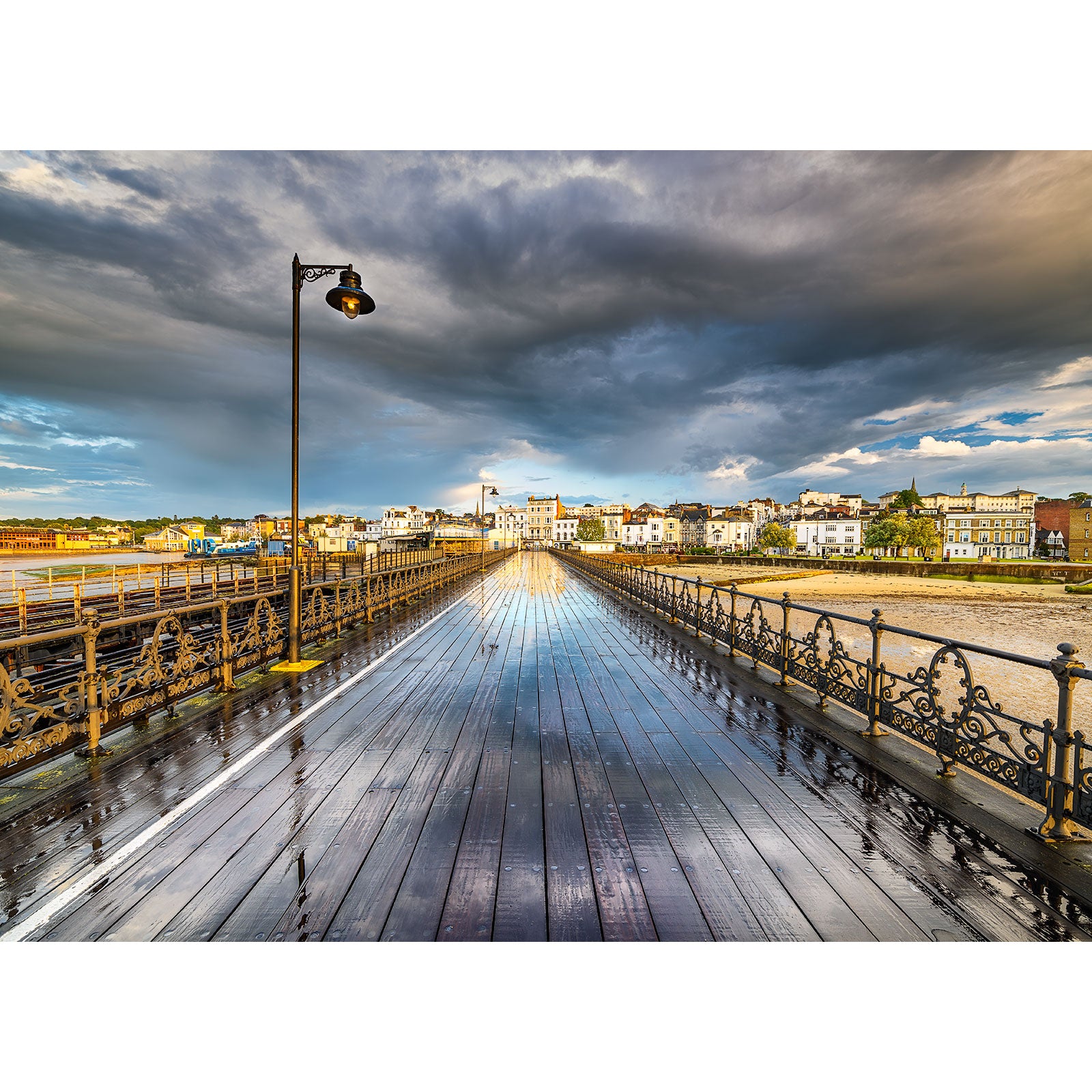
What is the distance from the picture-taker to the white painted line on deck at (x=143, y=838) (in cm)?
231

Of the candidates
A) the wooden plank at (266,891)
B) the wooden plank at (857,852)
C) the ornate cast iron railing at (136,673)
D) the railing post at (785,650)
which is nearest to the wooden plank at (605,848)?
the wooden plank at (857,852)

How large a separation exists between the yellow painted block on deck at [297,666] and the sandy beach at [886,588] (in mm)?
27867

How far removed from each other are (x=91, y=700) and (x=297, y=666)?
112 inches

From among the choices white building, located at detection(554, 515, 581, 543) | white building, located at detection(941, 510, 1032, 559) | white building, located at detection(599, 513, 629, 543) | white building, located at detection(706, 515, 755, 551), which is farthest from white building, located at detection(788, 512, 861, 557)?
white building, located at detection(554, 515, 581, 543)

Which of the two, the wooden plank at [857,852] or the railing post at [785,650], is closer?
the wooden plank at [857,852]

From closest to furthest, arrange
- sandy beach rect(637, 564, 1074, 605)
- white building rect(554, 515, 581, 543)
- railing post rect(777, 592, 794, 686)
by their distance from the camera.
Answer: railing post rect(777, 592, 794, 686) < sandy beach rect(637, 564, 1074, 605) < white building rect(554, 515, 581, 543)

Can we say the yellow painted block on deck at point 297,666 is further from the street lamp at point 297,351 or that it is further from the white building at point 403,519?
the white building at point 403,519

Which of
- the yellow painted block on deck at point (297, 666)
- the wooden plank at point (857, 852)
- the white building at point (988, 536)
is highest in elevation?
the white building at point (988, 536)

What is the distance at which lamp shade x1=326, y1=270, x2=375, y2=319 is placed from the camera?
21.5ft

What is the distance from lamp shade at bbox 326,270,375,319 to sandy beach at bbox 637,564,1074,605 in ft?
93.1

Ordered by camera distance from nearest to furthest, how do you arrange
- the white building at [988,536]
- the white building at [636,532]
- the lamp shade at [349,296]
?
the lamp shade at [349,296]
the white building at [988,536]
the white building at [636,532]

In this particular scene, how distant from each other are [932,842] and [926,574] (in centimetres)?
7232

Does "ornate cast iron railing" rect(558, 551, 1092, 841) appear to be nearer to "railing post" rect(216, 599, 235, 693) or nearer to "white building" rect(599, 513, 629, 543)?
"railing post" rect(216, 599, 235, 693)
